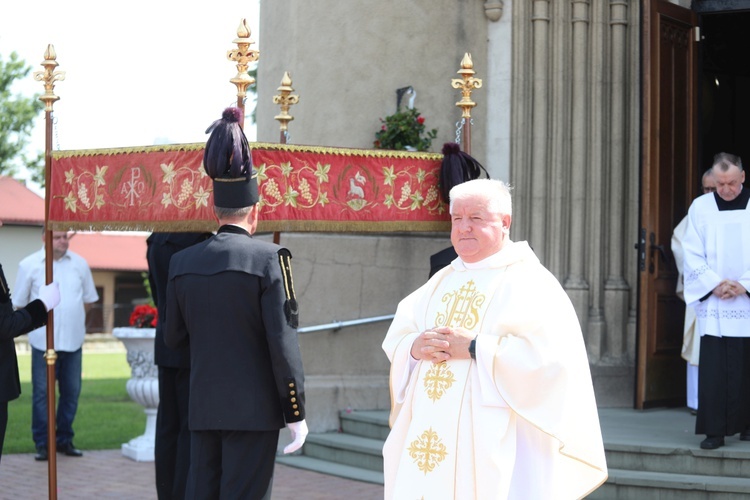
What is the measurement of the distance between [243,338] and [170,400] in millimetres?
1787

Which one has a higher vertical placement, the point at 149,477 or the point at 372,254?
the point at 372,254

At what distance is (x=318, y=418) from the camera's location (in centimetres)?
975

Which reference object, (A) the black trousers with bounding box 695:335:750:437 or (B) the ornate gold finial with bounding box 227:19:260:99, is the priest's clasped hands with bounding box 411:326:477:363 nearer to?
(B) the ornate gold finial with bounding box 227:19:260:99

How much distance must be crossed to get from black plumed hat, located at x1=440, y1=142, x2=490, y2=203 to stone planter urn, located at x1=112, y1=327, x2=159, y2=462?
357 centimetres

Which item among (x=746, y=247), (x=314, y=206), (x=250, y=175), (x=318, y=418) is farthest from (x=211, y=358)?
(x=318, y=418)

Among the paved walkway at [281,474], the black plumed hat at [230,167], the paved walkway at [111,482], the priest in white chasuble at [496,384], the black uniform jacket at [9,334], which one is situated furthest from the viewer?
the paved walkway at [111,482]

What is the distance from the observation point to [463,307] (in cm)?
475

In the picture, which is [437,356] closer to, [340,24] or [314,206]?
[314,206]

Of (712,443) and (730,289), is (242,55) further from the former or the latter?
(712,443)

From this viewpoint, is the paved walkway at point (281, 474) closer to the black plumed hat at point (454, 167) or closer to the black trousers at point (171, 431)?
the black trousers at point (171, 431)

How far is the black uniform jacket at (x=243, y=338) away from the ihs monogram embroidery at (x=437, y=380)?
61cm

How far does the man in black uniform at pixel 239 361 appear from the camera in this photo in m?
5.03

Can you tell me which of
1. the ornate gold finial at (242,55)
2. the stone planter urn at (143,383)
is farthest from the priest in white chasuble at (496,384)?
the stone planter urn at (143,383)

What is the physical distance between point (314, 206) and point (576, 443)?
9.06 feet
